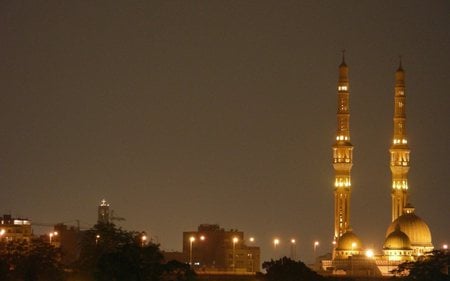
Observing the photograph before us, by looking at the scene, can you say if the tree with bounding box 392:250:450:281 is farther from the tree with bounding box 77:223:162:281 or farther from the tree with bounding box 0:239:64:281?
the tree with bounding box 0:239:64:281

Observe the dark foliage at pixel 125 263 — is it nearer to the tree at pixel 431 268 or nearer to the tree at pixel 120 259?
the tree at pixel 120 259

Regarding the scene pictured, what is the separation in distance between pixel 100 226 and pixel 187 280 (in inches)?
860

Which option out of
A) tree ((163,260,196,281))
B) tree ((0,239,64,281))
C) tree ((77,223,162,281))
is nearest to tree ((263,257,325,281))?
tree ((77,223,162,281))

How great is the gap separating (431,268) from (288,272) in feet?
53.9

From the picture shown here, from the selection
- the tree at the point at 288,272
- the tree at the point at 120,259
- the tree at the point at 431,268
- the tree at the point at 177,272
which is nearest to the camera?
the tree at the point at 120,259

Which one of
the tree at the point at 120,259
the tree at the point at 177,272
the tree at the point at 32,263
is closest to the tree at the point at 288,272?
the tree at the point at 120,259

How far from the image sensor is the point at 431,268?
164375mm

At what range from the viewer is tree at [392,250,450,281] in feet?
530

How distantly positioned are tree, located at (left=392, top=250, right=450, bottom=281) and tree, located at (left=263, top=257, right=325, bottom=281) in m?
10.7

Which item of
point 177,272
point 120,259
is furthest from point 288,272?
point 120,259

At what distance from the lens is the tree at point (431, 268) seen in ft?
530

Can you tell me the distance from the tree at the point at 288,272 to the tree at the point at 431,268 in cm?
1072

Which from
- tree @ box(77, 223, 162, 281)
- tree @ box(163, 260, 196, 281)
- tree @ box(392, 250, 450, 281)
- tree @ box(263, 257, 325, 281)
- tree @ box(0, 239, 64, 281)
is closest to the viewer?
tree @ box(77, 223, 162, 281)

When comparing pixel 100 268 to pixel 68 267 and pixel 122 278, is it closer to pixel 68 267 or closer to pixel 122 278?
pixel 122 278
